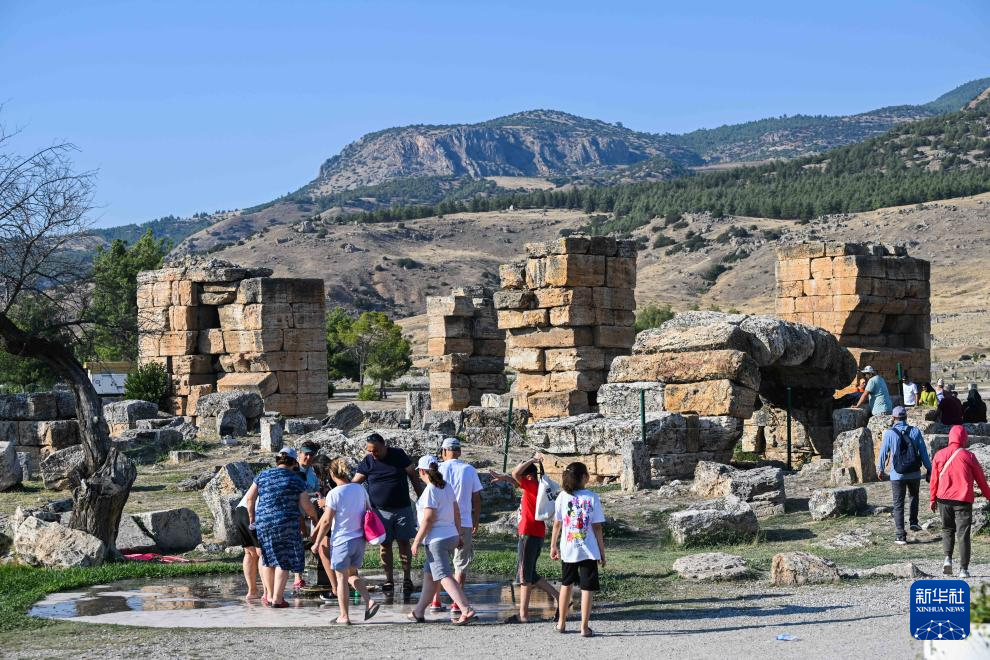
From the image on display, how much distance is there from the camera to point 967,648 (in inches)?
231

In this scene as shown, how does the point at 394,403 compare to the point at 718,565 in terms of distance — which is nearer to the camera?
the point at 718,565

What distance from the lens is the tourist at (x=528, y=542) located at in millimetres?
9789

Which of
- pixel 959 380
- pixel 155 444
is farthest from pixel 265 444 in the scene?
pixel 959 380

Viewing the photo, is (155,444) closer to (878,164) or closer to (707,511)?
(707,511)

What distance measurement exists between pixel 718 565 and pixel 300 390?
17127 mm

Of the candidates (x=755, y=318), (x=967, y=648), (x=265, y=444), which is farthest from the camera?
(x=265, y=444)

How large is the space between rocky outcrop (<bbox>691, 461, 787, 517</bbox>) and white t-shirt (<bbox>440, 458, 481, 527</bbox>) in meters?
5.50

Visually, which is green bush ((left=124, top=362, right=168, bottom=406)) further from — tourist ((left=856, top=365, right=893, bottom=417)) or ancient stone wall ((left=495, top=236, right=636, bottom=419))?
tourist ((left=856, top=365, right=893, bottom=417))

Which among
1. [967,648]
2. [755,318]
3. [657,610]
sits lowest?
[657,610]

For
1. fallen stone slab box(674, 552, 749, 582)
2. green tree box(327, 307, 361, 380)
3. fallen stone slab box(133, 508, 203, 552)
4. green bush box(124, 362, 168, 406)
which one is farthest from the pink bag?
green tree box(327, 307, 361, 380)

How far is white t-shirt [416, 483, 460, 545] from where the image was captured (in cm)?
980

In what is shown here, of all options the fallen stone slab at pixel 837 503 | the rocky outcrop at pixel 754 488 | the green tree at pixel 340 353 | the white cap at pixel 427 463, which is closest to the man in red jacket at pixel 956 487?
the fallen stone slab at pixel 837 503

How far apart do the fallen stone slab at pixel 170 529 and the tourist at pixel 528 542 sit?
5162mm

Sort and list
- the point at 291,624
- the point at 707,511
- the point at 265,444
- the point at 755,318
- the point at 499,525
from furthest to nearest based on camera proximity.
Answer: the point at 265,444
the point at 755,318
the point at 499,525
the point at 707,511
the point at 291,624
